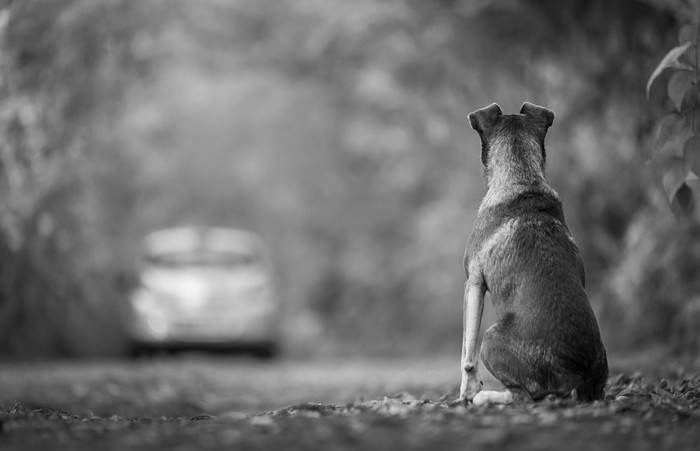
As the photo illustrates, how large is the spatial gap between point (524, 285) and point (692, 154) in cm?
130

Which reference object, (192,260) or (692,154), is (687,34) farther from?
(192,260)

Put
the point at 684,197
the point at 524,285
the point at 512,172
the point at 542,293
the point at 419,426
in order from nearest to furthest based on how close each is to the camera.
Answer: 1. the point at 419,426
2. the point at 542,293
3. the point at 524,285
4. the point at 684,197
5. the point at 512,172

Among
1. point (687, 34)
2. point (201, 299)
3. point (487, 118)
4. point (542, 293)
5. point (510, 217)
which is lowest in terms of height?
point (542, 293)

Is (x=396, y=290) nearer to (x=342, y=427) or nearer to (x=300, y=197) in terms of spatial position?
(x=300, y=197)

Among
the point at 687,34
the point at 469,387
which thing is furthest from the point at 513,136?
the point at 469,387

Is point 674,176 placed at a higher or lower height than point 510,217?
higher

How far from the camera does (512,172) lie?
5926 millimetres

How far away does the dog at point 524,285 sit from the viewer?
5.22 metres

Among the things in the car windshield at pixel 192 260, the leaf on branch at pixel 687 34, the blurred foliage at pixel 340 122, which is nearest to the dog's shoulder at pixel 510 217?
the leaf on branch at pixel 687 34

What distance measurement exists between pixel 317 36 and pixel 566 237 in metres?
10.8

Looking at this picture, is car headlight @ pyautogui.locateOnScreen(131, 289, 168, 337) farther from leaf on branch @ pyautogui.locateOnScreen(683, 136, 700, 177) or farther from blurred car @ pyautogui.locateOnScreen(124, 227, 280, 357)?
leaf on branch @ pyautogui.locateOnScreen(683, 136, 700, 177)

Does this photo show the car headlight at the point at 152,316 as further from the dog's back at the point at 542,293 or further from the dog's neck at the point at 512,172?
the dog's back at the point at 542,293

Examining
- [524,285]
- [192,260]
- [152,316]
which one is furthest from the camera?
[192,260]

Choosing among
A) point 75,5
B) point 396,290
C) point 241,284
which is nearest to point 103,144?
point 241,284
